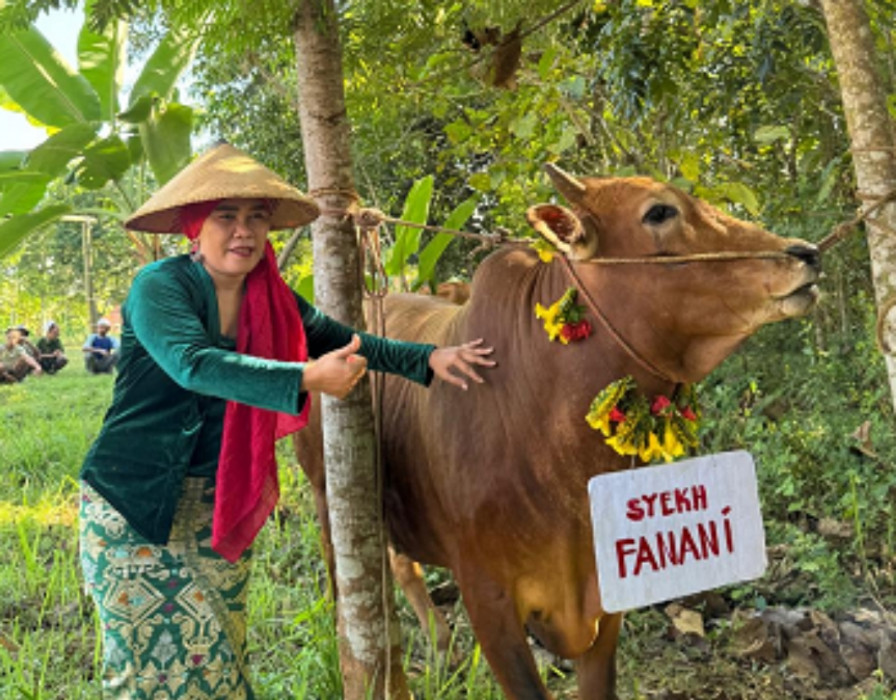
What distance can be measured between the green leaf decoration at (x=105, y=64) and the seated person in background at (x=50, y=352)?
432 inches

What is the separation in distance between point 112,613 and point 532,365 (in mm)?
1229

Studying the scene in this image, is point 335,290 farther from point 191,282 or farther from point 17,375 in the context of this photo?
point 17,375

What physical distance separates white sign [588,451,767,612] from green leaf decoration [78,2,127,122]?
4510mm

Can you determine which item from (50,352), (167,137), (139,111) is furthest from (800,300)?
(50,352)

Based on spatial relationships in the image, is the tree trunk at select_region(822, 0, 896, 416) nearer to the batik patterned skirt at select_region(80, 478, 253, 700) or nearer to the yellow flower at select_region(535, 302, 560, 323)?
the yellow flower at select_region(535, 302, 560, 323)

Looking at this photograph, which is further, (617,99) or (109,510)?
(617,99)

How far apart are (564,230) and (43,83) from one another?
4.15 metres

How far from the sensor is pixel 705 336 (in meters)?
2.13

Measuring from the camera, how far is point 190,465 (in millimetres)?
2260

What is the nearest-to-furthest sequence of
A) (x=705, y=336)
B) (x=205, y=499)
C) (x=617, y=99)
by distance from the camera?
(x=705, y=336) < (x=205, y=499) < (x=617, y=99)

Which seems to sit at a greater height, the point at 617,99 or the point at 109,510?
the point at 617,99

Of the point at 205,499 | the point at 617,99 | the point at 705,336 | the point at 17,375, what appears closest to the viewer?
the point at 705,336

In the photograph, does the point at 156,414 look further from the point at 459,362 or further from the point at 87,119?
the point at 87,119

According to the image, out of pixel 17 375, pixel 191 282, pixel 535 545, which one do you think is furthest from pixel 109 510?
pixel 17 375
